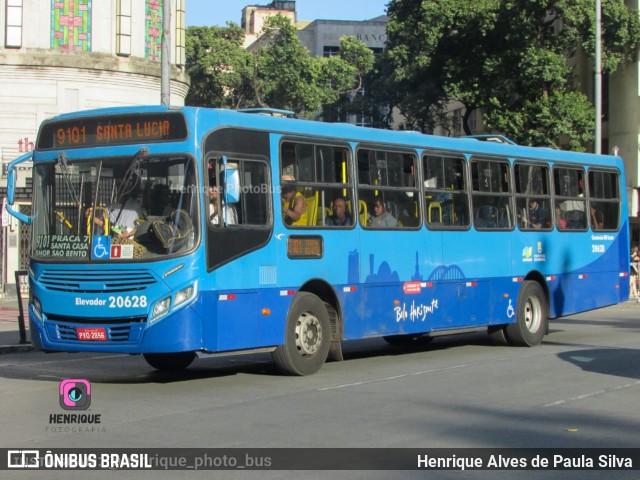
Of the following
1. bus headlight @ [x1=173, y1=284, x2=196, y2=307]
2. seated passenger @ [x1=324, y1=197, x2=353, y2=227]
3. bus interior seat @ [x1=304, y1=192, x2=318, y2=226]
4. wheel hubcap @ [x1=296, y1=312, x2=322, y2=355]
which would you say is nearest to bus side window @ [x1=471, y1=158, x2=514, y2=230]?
seated passenger @ [x1=324, y1=197, x2=353, y2=227]

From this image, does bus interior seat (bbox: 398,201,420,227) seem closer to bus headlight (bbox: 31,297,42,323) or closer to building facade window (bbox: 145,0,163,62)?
bus headlight (bbox: 31,297,42,323)

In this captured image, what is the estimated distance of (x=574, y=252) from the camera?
19562 millimetres

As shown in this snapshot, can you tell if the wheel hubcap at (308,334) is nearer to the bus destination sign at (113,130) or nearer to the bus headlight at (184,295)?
the bus headlight at (184,295)

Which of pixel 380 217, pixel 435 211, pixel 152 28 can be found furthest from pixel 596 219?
pixel 152 28

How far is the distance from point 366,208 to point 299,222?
1490 mm

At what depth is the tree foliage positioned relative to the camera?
56906mm

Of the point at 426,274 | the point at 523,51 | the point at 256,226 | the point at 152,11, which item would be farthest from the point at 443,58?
the point at 256,226

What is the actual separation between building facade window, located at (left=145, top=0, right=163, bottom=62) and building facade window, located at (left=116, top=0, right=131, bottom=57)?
819 mm

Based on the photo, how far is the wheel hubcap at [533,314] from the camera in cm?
1838

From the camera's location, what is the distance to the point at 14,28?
37.2m

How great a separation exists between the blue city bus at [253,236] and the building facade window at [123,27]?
23475mm

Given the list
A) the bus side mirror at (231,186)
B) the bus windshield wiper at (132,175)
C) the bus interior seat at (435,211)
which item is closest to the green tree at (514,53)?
the bus interior seat at (435,211)

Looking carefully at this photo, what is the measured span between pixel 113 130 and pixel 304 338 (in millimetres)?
3644

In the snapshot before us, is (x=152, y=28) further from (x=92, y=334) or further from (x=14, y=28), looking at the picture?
(x=92, y=334)
